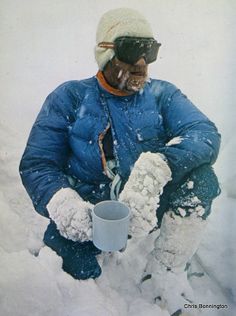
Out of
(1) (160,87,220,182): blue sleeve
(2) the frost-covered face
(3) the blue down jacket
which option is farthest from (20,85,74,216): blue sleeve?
(1) (160,87,220,182): blue sleeve

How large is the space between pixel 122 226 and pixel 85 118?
0.99 ft

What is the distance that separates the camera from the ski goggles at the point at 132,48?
1.06m

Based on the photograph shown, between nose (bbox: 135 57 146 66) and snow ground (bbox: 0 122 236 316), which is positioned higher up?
nose (bbox: 135 57 146 66)

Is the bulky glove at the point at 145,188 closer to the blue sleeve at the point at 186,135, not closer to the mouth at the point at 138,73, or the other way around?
the blue sleeve at the point at 186,135

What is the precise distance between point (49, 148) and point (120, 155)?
19 cm

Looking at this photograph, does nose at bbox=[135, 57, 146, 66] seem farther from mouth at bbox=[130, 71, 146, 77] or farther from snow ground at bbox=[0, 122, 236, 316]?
snow ground at bbox=[0, 122, 236, 316]

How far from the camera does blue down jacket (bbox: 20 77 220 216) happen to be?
44.8 inches

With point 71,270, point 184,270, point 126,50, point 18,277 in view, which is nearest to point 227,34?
point 126,50

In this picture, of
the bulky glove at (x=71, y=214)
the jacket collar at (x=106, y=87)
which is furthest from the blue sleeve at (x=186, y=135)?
the bulky glove at (x=71, y=214)

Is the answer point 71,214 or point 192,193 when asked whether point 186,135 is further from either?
point 71,214

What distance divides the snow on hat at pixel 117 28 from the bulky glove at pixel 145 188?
0.28 meters

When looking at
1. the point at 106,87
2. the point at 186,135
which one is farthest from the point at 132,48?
the point at 186,135

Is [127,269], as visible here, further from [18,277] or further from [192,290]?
[18,277]

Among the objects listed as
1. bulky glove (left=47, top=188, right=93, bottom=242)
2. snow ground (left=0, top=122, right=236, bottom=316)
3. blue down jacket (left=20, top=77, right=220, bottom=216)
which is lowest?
snow ground (left=0, top=122, right=236, bottom=316)
